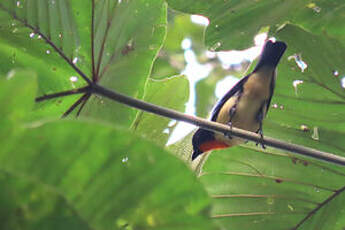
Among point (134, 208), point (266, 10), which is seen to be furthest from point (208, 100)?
point (134, 208)

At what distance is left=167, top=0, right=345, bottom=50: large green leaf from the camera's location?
266 cm

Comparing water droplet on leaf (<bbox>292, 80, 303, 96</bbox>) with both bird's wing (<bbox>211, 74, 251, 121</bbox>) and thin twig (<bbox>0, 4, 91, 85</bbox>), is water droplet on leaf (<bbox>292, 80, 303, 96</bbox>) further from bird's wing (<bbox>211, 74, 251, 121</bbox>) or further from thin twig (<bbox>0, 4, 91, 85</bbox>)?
thin twig (<bbox>0, 4, 91, 85</bbox>)

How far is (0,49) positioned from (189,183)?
1721 millimetres

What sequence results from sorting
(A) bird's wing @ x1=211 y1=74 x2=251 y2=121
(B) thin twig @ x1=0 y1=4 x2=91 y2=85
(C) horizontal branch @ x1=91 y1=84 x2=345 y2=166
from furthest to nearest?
(A) bird's wing @ x1=211 y1=74 x2=251 y2=121 < (B) thin twig @ x1=0 y1=4 x2=91 y2=85 < (C) horizontal branch @ x1=91 y1=84 x2=345 y2=166

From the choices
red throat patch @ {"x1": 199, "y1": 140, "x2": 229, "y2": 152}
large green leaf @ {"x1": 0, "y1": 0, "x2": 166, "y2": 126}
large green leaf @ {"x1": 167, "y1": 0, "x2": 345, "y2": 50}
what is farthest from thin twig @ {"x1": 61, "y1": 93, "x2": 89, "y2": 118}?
red throat patch @ {"x1": 199, "y1": 140, "x2": 229, "y2": 152}

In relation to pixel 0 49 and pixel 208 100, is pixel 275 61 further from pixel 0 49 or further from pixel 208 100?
pixel 208 100

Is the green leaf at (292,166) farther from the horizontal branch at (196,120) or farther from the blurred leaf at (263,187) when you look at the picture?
the horizontal branch at (196,120)

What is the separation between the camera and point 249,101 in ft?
12.2

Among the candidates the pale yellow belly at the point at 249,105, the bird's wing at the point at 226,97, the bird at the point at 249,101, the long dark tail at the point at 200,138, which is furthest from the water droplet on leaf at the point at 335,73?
the long dark tail at the point at 200,138

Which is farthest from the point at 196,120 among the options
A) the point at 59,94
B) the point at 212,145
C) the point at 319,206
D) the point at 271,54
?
the point at 212,145

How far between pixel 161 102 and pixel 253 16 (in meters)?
→ 0.68

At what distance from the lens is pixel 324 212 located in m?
3.03

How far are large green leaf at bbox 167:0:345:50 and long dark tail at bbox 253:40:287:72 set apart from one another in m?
0.26

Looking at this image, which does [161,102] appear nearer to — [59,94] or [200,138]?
[59,94]
